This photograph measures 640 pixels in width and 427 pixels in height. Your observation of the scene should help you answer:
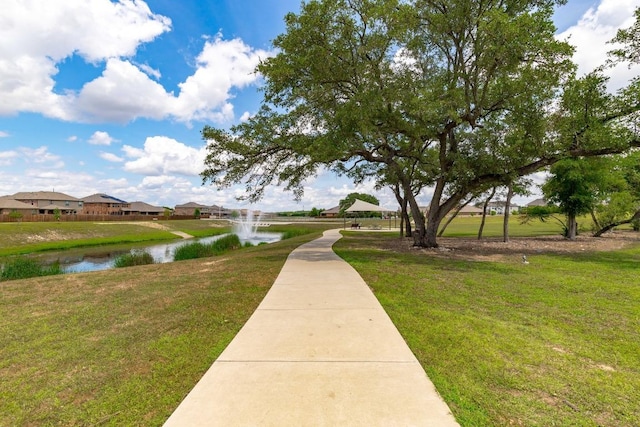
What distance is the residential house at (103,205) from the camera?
77.8 meters

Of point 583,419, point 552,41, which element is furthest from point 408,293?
point 552,41

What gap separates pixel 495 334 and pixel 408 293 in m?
2.32

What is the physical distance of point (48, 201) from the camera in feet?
225

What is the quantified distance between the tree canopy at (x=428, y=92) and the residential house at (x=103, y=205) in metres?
78.7

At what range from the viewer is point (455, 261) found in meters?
11.5

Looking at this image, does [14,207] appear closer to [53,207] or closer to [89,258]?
[53,207]

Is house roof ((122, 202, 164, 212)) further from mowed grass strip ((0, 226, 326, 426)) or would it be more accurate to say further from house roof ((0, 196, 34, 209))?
mowed grass strip ((0, 226, 326, 426))

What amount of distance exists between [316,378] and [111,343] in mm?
2952

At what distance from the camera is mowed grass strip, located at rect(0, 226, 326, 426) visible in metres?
2.99

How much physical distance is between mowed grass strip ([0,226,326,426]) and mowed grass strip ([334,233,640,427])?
105 inches

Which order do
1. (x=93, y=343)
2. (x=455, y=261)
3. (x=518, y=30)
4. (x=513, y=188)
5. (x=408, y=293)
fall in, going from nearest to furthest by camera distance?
(x=93, y=343) → (x=408, y=293) → (x=518, y=30) → (x=455, y=261) → (x=513, y=188)

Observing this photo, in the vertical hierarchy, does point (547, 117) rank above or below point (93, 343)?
above

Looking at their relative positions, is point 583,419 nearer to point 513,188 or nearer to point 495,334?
point 495,334

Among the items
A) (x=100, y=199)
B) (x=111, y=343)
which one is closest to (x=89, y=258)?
(x=111, y=343)
